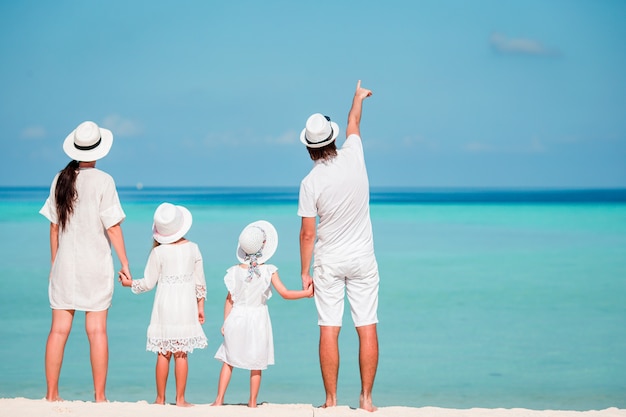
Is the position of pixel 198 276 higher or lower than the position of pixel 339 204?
lower

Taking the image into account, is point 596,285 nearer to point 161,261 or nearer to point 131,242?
point 161,261

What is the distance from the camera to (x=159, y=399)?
15.4 feet

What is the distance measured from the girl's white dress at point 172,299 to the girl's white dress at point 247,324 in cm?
19

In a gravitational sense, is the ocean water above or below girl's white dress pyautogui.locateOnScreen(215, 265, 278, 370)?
below

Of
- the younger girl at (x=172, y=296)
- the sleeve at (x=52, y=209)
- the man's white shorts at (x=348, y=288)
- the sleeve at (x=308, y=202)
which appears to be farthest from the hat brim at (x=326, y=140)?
the sleeve at (x=52, y=209)

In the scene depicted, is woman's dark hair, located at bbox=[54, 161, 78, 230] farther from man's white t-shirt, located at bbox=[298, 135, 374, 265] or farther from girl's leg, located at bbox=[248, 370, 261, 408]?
girl's leg, located at bbox=[248, 370, 261, 408]

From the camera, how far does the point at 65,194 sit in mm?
4660

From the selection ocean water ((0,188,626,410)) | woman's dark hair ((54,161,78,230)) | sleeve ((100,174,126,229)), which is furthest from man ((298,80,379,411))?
ocean water ((0,188,626,410))

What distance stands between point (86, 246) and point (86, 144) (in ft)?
1.81

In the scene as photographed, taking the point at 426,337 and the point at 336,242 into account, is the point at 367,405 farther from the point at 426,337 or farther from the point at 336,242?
the point at 426,337

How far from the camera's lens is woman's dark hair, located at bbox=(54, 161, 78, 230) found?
4.66m

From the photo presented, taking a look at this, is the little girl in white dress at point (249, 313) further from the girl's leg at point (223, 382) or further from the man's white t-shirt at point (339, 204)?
the man's white t-shirt at point (339, 204)

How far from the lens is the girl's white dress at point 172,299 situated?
4754 millimetres

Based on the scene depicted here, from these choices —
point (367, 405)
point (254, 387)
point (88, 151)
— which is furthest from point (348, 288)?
point (88, 151)
